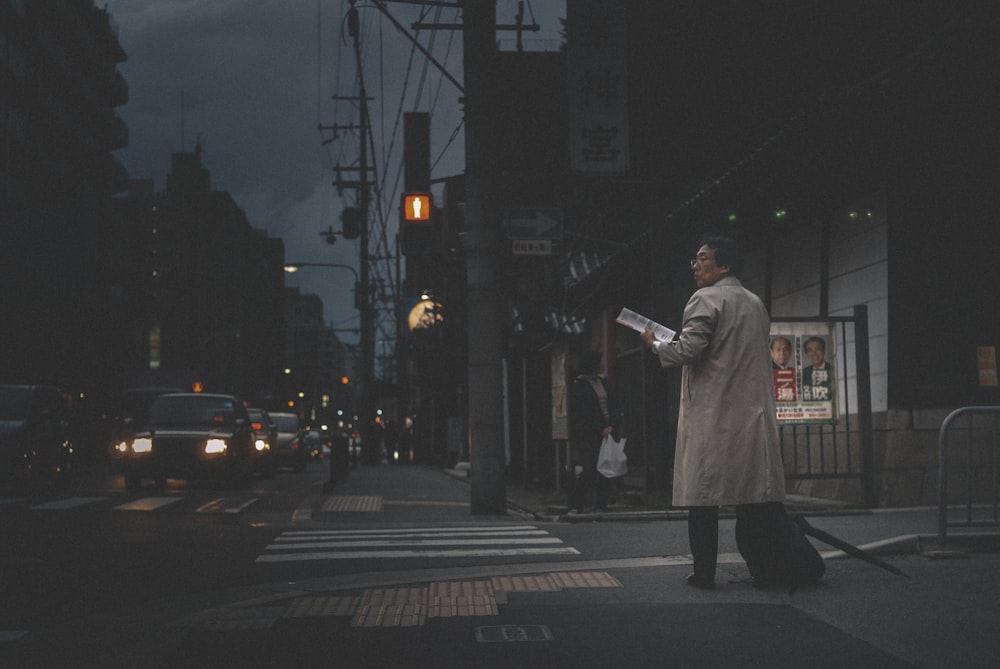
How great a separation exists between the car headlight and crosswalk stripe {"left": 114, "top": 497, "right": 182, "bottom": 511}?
10.5 ft

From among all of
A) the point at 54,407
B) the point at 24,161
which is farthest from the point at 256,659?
the point at 24,161

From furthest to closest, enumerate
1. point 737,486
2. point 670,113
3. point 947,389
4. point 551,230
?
point 670,113 → point 551,230 → point 947,389 → point 737,486

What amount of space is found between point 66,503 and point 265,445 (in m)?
11.1

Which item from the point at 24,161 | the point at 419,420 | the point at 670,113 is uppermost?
the point at 24,161

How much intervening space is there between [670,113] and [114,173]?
57928mm

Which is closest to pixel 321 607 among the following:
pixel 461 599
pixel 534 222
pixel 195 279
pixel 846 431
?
pixel 461 599

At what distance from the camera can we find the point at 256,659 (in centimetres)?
501

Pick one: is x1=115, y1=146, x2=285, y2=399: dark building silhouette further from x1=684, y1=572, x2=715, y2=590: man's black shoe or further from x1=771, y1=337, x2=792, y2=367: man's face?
x1=684, y1=572, x2=715, y2=590: man's black shoe

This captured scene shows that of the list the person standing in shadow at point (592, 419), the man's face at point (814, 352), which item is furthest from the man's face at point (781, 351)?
the person standing in shadow at point (592, 419)

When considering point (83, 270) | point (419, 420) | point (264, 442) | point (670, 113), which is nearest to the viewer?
point (670, 113)

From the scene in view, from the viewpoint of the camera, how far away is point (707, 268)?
6.78 m

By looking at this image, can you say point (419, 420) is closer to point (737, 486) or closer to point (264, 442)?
point (264, 442)

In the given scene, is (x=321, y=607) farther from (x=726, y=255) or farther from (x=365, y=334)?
(x=365, y=334)

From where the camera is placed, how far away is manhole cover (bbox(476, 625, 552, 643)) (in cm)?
528
